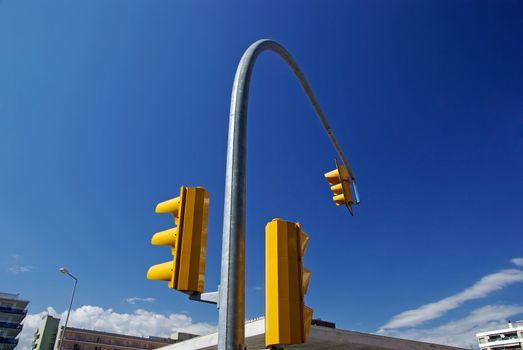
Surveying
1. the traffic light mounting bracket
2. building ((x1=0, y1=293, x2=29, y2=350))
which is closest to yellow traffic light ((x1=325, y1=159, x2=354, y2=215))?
the traffic light mounting bracket

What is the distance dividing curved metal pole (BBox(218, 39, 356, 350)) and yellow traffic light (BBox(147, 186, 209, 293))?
192mm

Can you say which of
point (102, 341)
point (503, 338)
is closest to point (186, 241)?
point (102, 341)

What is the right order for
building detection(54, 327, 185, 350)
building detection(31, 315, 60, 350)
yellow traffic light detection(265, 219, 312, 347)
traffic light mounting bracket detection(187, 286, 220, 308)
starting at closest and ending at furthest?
yellow traffic light detection(265, 219, 312, 347) < traffic light mounting bracket detection(187, 286, 220, 308) < building detection(54, 327, 185, 350) < building detection(31, 315, 60, 350)

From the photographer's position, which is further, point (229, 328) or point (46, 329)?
point (46, 329)

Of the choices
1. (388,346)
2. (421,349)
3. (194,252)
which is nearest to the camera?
(194,252)

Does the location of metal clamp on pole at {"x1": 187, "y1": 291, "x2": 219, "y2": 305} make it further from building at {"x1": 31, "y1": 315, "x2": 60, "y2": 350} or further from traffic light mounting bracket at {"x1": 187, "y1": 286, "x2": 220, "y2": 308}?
building at {"x1": 31, "y1": 315, "x2": 60, "y2": 350}

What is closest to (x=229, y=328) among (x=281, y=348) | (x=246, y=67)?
(x=281, y=348)

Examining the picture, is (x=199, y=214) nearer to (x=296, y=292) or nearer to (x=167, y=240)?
(x=167, y=240)

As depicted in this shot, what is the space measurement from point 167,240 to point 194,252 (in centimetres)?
32

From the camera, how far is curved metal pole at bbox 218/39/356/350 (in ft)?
8.95

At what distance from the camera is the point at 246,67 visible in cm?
365

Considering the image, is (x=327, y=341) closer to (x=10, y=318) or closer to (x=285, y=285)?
(x=285, y=285)

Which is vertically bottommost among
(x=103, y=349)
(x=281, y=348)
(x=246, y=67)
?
(x=281, y=348)

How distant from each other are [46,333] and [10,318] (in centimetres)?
987
